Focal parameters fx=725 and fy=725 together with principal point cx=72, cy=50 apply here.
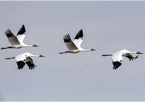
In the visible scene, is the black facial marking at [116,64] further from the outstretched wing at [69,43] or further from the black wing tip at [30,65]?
the black wing tip at [30,65]

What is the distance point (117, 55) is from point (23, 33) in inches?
484

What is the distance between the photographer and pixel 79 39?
71.1 meters

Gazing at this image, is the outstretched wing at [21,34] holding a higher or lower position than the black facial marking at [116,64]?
higher

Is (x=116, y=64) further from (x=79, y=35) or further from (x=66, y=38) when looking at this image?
(x=79, y=35)

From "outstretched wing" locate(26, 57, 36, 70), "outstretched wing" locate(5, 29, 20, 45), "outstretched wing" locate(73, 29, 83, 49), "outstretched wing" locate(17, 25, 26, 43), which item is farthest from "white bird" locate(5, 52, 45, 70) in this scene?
"outstretched wing" locate(73, 29, 83, 49)

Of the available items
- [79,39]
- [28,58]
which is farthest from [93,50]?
[28,58]

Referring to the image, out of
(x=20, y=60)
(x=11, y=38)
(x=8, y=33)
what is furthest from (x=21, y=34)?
(x=20, y=60)

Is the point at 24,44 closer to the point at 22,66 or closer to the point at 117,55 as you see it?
the point at 22,66

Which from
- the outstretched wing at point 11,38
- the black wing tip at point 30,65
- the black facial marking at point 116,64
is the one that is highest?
the outstretched wing at point 11,38

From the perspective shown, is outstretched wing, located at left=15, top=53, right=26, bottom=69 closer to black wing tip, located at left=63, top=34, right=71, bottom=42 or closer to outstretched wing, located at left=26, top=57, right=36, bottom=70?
outstretched wing, located at left=26, top=57, right=36, bottom=70

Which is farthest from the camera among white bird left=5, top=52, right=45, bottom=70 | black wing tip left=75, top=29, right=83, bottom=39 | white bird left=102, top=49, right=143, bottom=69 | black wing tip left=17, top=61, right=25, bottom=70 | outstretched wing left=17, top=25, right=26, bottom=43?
outstretched wing left=17, top=25, right=26, bottom=43

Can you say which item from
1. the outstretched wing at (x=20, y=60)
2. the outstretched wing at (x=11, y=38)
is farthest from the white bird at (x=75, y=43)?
the outstretched wing at (x=11, y=38)

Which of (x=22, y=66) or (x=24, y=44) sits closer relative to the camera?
(x=22, y=66)

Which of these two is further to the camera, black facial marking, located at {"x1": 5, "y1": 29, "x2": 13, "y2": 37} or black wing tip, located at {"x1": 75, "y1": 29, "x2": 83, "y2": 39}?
black wing tip, located at {"x1": 75, "y1": 29, "x2": 83, "y2": 39}
